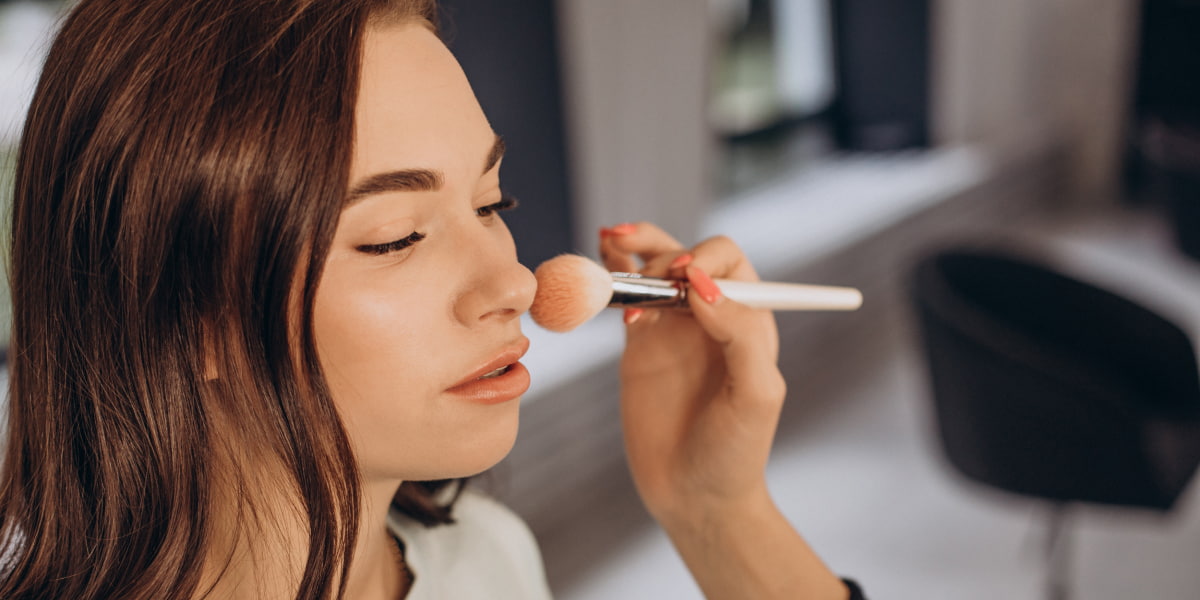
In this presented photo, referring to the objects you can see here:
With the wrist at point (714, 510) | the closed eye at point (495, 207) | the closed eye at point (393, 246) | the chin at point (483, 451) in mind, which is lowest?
the wrist at point (714, 510)

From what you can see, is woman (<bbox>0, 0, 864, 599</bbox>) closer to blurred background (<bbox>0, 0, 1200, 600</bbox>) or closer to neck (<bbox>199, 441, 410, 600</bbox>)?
neck (<bbox>199, 441, 410, 600</bbox>)

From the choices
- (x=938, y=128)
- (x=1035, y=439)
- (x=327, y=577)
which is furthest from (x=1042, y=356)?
(x=938, y=128)

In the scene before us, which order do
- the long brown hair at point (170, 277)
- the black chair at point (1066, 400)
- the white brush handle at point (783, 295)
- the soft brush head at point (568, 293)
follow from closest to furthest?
the long brown hair at point (170, 277) < the soft brush head at point (568, 293) < the white brush handle at point (783, 295) < the black chair at point (1066, 400)

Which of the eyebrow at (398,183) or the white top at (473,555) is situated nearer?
the eyebrow at (398,183)

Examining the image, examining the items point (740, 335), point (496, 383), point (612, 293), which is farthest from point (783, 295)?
point (496, 383)

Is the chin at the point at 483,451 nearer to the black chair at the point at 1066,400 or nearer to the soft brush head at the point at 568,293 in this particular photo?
the soft brush head at the point at 568,293

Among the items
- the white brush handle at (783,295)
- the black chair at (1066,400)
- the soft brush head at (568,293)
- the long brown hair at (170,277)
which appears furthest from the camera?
the black chair at (1066,400)

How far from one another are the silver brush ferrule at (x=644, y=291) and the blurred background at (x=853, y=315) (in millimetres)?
369

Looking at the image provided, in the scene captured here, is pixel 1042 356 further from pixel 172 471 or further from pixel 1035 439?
pixel 172 471

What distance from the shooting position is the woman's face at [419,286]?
562 mm

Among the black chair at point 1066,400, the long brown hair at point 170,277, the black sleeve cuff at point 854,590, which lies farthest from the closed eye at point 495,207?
the black chair at point 1066,400

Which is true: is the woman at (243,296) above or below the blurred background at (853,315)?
above

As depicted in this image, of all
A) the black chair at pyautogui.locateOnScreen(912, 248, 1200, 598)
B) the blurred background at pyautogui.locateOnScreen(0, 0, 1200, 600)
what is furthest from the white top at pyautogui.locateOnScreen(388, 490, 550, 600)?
the black chair at pyautogui.locateOnScreen(912, 248, 1200, 598)

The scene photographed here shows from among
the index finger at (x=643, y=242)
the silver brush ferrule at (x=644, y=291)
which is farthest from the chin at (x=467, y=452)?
the index finger at (x=643, y=242)
